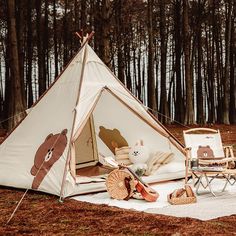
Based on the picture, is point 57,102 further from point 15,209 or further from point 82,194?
point 15,209

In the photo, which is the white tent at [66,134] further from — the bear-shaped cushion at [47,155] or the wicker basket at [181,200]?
the wicker basket at [181,200]

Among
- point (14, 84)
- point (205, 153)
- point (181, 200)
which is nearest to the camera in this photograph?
point (181, 200)

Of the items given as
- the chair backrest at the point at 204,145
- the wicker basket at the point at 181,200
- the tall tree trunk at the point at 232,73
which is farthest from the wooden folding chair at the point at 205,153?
the tall tree trunk at the point at 232,73

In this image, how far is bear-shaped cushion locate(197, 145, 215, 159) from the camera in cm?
812

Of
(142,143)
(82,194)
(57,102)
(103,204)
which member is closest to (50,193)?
(82,194)

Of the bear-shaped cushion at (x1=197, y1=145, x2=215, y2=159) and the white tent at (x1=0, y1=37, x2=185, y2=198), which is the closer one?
the white tent at (x1=0, y1=37, x2=185, y2=198)

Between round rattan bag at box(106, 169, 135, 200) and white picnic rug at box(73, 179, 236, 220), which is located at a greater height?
round rattan bag at box(106, 169, 135, 200)

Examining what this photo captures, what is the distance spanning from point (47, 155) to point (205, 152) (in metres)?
2.58

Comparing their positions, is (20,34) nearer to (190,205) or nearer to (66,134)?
(66,134)

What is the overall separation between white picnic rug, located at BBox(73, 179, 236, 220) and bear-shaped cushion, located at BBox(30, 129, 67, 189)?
2.18 feet

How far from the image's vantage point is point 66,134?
24.3 feet

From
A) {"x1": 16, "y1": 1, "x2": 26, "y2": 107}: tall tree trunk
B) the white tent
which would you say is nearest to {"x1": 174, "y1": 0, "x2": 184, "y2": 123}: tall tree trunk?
{"x1": 16, "y1": 1, "x2": 26, "y2": 107}: tall tree trunk

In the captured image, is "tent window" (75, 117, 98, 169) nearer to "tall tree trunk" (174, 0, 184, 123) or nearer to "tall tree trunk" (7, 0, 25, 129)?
"tall tree trunk" (7, 0, 25, 129)

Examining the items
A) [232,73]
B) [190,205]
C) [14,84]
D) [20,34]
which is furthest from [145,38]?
[190,205]
